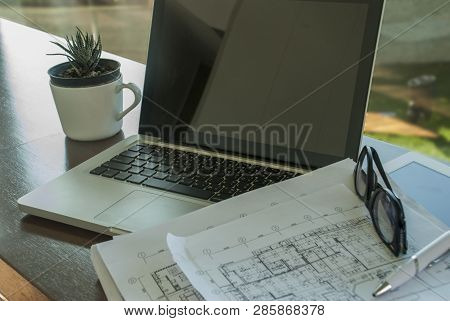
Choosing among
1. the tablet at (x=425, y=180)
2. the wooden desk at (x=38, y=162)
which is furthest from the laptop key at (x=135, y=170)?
the tablet at (x=425, y=180)

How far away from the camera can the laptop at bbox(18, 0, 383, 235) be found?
544mm

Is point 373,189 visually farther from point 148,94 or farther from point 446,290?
point 148,94

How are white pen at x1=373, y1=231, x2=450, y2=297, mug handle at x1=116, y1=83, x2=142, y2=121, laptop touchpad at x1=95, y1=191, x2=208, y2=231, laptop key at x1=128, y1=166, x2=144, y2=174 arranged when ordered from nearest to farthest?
white pen at x1=373, y1=231, x2=450, y2=297, laptop touchpad at x1=95, y1=191, x2=208, y2=231, laptop key at x1=128, y1=166, x2=144, y2=174, mug handle at x1=116, y1=83, x2=142, y2=121

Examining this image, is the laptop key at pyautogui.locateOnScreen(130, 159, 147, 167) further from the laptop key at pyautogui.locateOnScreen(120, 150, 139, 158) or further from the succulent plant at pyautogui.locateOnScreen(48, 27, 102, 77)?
the succulent plant at pyautogui.locateOnScreen(48, 27, 102, 77)

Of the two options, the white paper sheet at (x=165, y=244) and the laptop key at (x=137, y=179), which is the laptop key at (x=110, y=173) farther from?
the white paper sheet at (x=165, y=244)

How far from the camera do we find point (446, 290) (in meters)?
0.39

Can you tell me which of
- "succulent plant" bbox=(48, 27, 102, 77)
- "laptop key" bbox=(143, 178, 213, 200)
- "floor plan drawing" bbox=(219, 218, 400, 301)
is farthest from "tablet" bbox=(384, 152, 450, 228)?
"succulent plant" bbox=(48, 27, 102, 77)

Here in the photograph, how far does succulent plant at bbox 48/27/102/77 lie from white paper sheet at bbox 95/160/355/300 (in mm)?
320

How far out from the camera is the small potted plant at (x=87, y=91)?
0.66 metres

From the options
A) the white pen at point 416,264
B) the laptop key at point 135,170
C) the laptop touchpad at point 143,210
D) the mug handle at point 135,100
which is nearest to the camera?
the white pen at point 416,264

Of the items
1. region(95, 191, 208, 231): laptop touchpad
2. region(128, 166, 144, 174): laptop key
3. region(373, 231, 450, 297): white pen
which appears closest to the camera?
region(373, 231, 450, 297): white pen

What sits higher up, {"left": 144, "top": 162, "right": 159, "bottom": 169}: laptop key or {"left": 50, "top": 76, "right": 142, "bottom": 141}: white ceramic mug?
{"left": 50, "top": 76, "right": 142, "bottom": 141}: white ceramic mug
